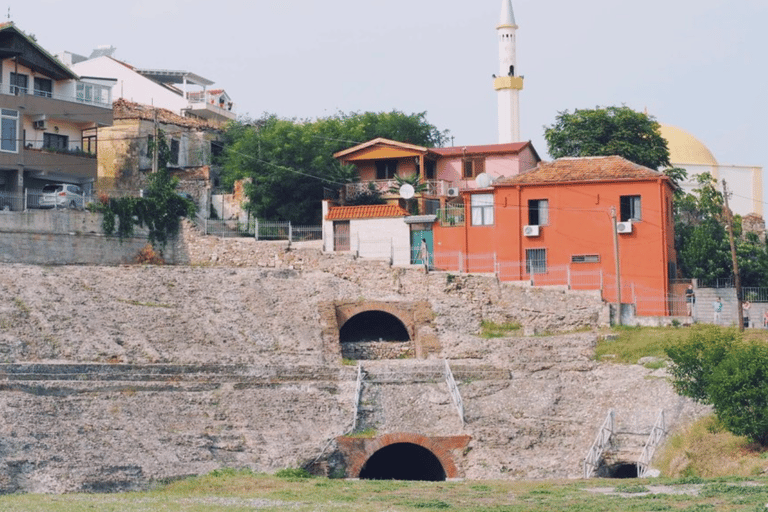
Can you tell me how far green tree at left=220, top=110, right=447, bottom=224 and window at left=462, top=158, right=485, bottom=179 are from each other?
5.65m

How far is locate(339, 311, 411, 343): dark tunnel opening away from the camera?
63.2m

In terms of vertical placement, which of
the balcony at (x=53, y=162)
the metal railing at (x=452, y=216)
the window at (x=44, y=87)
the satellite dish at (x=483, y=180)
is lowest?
the metal railing at (x=452, y=216)

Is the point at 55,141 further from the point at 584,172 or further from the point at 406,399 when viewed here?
the point at 406,399

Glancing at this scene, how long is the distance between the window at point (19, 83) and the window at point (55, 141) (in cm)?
246

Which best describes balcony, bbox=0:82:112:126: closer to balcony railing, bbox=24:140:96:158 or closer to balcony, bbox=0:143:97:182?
balcony railing, bbox=24:140:96:158

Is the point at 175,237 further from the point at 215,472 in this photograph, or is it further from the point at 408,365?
the point at 215,472

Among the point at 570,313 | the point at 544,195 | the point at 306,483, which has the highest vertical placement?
the point at 544,195

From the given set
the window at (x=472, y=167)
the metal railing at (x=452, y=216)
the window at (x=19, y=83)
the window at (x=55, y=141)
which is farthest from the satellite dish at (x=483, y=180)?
the window at (x=19, y=83)

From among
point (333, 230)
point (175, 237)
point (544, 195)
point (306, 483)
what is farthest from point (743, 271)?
point (306, 483)

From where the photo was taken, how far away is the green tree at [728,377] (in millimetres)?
46219

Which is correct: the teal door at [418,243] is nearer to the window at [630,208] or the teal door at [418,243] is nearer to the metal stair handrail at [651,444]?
the window at [630,208]

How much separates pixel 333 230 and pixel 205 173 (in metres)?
10.3

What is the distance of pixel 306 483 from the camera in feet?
148

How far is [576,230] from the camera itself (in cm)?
6462
